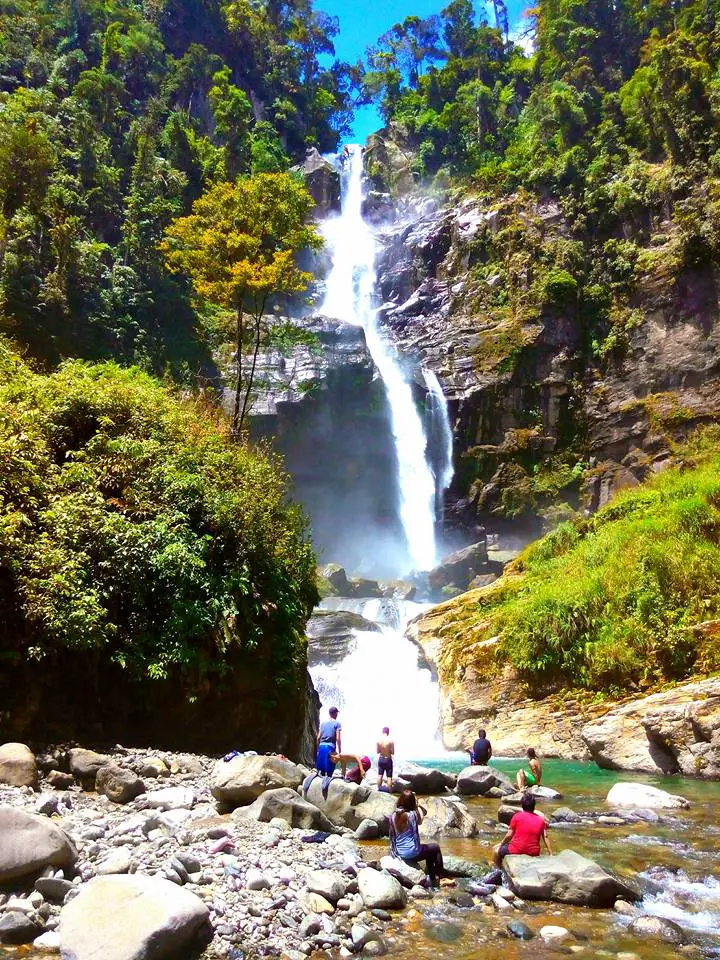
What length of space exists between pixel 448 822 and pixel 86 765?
14.7 ft

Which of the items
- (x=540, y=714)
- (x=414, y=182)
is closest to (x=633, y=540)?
(x=540, y=714)

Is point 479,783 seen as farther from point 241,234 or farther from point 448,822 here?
point 241,234

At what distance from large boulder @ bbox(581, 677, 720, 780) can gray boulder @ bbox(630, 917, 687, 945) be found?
26.6 feet

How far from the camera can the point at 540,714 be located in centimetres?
1816

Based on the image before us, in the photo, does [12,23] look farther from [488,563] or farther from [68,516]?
[68,516]

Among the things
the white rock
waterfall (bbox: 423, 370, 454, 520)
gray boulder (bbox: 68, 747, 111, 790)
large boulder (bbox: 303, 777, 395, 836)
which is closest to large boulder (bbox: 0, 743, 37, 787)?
gray boulder (bbox: 68, 747, 111, 790)

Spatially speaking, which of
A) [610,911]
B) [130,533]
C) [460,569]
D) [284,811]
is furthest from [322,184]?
[610,911]

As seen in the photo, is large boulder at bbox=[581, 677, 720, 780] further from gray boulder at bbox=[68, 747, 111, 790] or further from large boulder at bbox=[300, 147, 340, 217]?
large boulder at bbox=[300, 147, 340, 217]

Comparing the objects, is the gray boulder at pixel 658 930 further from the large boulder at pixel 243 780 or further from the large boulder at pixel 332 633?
the large boulder at pixel 332 633

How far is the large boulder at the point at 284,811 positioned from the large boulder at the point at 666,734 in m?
8.72

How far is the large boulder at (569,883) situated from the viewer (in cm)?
596

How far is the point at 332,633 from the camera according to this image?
24734 millimetres

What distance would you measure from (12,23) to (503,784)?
54065mm

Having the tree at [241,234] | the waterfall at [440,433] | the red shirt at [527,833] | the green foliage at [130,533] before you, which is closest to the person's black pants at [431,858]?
the red shirt at [527,833]
